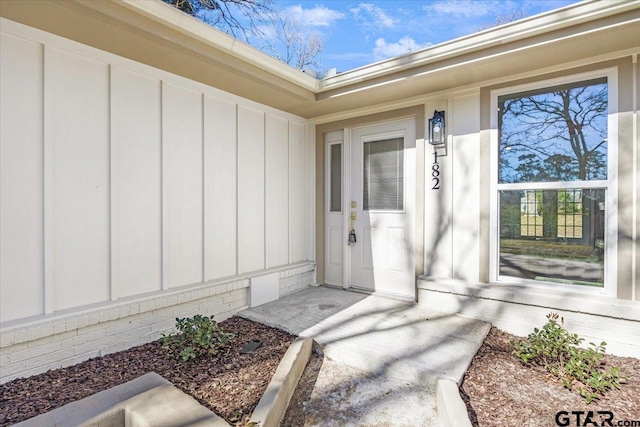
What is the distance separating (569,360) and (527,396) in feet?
2.08

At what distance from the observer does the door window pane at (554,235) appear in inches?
115

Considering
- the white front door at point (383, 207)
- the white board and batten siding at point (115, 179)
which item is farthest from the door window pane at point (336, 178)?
the white board and batten siding at point (115, 179)

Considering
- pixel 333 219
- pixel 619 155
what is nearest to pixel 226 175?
pixel 333 219

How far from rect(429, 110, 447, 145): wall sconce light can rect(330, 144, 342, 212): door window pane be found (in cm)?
136

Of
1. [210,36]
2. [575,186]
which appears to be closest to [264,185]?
[210,36]

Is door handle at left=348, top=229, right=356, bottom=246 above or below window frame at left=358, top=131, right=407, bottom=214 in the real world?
below

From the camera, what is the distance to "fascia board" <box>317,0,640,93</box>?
235 cm

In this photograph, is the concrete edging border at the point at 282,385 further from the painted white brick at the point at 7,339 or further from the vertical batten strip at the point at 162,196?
the painted white brick at the point at 7,339

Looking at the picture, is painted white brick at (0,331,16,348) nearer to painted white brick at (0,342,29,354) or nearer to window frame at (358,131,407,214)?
painted white brick at (0,342,29,354)

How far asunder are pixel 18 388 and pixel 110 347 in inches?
24.1

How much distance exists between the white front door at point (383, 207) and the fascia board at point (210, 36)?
1265 millimetres

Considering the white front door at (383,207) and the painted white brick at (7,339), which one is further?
the white front door at (383,207)

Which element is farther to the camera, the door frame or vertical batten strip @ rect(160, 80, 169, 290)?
the door frame

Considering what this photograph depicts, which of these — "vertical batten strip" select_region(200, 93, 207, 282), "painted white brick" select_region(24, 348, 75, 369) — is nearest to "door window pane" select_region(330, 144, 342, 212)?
"vertical batten strip" select_region(200, 93, 207, 282)
